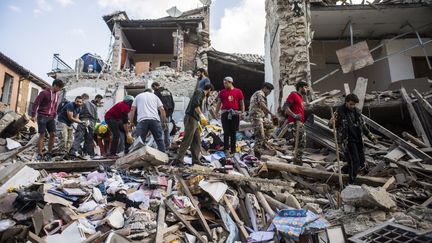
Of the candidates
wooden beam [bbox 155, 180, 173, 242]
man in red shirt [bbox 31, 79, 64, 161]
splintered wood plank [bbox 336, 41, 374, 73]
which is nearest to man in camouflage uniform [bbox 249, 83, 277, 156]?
wooden beam [bbox 155, 180, 173, 242]

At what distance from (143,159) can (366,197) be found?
146 inches

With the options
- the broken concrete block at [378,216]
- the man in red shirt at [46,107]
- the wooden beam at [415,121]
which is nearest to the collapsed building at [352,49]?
the wooden beam at [415,121]

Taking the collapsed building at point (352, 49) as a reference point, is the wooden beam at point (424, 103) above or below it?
below

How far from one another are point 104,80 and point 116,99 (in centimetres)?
181

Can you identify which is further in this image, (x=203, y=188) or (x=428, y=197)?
(x=428, y=197)

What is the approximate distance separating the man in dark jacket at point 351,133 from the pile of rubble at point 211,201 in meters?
0.38

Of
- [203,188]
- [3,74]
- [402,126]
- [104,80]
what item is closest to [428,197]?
[203,188]

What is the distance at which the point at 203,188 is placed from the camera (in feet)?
14.7

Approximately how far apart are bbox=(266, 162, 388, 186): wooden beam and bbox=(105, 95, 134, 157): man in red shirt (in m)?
3.36

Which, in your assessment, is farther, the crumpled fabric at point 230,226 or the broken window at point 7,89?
the broken window at point 7,89

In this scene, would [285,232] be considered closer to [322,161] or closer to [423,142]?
[322,161]

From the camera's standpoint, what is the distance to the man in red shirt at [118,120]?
21.9ft

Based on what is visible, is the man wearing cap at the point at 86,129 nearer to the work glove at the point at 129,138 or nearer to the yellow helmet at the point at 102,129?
the yellow helmet at the point at 102,129

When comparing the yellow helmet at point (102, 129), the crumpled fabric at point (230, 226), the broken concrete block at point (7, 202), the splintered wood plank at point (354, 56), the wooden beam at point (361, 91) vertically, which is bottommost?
the crumpled fabric at point (230, 226)
